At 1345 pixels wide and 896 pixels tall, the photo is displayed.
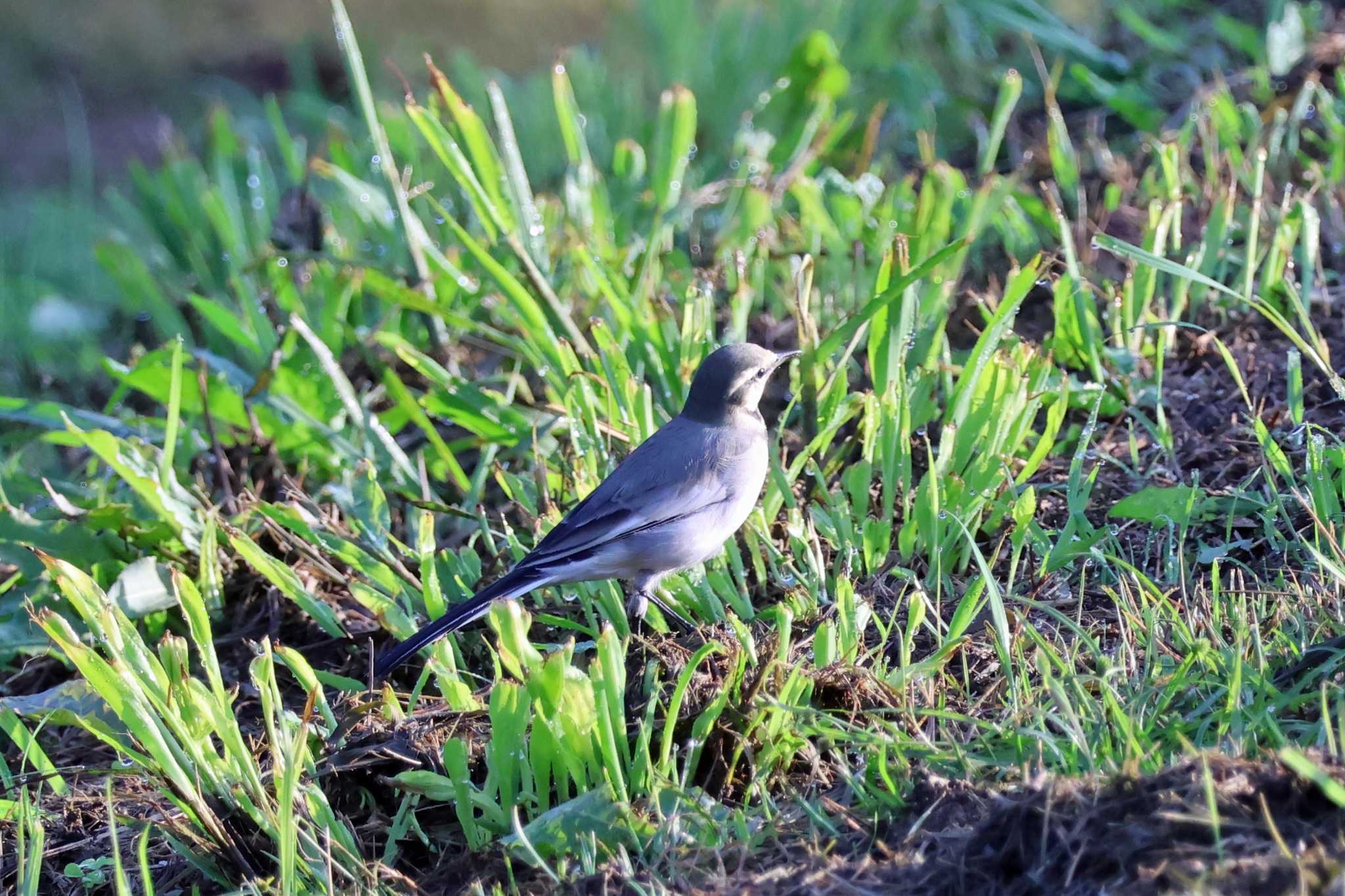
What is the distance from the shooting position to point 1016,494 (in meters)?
3.09

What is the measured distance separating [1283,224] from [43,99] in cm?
711

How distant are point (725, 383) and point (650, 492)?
40 centimetres

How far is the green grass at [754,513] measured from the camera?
7.65 ft

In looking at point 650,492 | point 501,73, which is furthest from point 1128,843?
point 501,73

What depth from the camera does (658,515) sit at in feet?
10.0

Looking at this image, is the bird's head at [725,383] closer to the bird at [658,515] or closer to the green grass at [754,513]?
the bird at [658,515]

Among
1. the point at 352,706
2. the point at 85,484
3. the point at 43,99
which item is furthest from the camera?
the point at 43,99

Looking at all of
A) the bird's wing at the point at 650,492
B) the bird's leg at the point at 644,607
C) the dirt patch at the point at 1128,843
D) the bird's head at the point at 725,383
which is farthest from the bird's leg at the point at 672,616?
the dirt patch at the point at 1128,843

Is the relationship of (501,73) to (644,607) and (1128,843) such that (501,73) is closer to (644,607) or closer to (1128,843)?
(644,607)

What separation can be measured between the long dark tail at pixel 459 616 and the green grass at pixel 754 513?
6cm

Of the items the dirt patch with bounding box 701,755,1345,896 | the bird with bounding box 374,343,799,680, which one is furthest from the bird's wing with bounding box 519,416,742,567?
the dirt patch with bounding box 701,755,1345,896

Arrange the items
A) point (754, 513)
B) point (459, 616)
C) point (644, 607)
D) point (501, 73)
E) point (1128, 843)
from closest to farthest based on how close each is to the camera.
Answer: point (1128, 843) < point (459, 616) < point (644, 607) < point (754, 513) < point (501, 73)

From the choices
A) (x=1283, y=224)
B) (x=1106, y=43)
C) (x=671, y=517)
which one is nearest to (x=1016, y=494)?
(x=671, y=517)

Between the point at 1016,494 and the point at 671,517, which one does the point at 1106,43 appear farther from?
the point at 671,517
